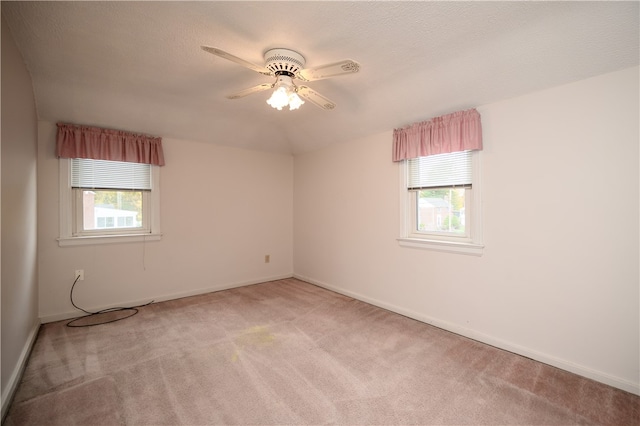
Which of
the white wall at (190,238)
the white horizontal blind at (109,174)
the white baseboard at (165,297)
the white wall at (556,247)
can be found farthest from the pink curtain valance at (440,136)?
the white horizontal blind at (109,174)

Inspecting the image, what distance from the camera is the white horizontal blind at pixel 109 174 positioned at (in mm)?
3199

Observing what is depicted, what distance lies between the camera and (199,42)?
201 centimetres

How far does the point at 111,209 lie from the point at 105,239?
0.38m

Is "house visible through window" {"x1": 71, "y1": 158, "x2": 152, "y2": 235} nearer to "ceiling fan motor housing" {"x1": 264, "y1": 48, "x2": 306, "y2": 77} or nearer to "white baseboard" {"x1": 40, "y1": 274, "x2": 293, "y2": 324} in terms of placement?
"white baseboard" {"x1": 40, "y1": 274, "x2": 293, "y2": 324}

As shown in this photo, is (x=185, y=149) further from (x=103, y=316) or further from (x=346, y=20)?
(x=346, y=20)

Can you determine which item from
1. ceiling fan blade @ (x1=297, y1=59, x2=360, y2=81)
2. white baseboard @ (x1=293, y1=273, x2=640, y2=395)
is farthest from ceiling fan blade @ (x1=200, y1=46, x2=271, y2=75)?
white baseboard @ (x1=293, y1=273, x2=640, y2=395)

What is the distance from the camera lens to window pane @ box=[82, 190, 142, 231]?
3297 millimetres

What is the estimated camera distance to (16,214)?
1.99m

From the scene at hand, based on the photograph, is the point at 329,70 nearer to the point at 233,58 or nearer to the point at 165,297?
the point at 233,58

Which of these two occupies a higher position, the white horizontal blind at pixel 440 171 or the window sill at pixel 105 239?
the white horizontal blind at pixel 440 171

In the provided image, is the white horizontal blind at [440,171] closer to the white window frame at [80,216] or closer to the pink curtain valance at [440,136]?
the pink curtain valance at [440,136]

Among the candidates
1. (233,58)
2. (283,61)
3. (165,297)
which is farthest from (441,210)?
(165,297)

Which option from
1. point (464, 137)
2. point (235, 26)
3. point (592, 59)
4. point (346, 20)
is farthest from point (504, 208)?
point (235, 26)

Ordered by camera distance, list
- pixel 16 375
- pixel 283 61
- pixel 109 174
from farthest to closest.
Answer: pixel 109 174, pixel 283 61, pixel 16 375
